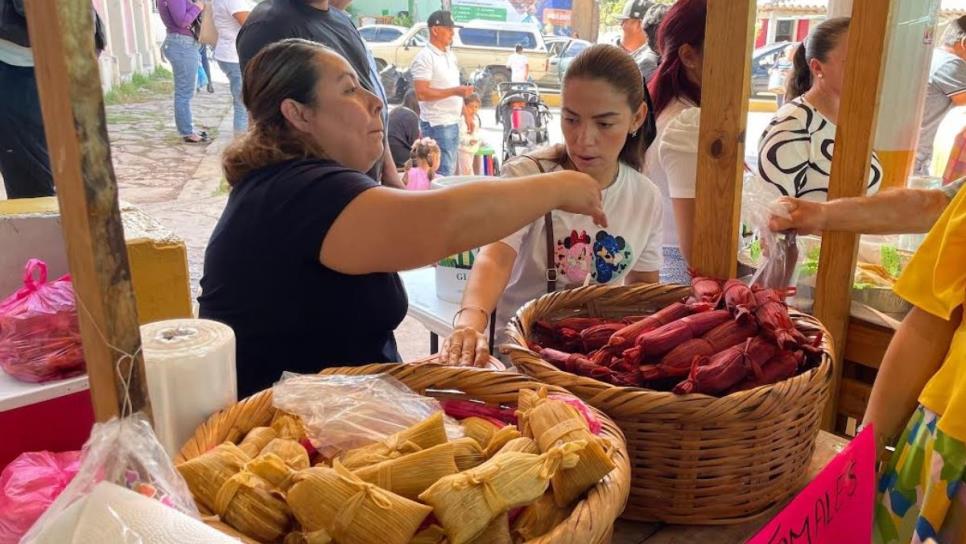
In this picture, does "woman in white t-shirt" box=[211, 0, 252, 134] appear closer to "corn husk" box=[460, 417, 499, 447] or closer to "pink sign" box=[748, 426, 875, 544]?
"corn husk" box=[460, 417, 499, 447]

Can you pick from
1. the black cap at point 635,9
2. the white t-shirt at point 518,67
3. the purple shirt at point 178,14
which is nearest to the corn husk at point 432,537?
the black cap at point 635,9

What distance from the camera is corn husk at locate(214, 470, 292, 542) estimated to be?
0.78m

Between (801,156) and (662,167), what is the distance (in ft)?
1.39

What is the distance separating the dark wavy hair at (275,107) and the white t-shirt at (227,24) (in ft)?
13.3

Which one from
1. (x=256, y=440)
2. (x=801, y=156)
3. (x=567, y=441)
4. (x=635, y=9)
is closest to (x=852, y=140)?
(x=801, y=156)

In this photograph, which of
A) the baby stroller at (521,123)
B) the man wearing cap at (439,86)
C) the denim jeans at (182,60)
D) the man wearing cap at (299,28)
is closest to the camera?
the man wearing cap at (299,28)

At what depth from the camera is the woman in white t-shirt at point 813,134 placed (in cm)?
231

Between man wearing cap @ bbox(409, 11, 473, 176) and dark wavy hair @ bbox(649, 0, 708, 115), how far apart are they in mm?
3863

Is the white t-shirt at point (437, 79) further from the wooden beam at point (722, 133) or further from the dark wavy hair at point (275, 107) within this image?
the wooden beam at point (722, 133)

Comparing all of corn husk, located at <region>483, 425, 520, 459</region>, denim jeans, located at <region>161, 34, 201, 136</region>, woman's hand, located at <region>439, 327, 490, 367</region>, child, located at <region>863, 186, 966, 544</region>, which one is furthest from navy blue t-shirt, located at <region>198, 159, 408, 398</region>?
denim jeans, located at <region>161, 34, 201, 136</region>

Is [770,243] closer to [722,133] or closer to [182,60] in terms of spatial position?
[722,133]

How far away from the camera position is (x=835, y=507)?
90cm

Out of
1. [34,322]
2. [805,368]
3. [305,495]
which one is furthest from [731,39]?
[34,322]

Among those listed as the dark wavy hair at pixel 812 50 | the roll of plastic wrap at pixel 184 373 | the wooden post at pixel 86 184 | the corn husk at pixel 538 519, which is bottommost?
the corn husk at pixel 538 519
